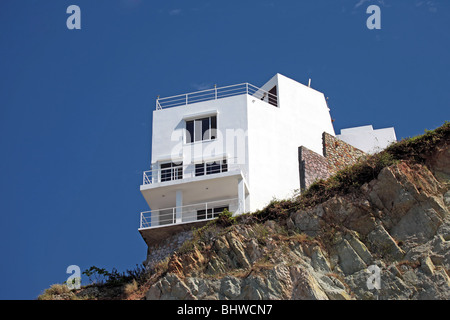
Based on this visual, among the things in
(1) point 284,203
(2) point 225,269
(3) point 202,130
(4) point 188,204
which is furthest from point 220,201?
(2) point 225,269

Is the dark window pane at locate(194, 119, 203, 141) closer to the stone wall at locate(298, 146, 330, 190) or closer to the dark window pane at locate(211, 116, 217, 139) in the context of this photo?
the dark window pane at locate(211, 116, 217, 139)

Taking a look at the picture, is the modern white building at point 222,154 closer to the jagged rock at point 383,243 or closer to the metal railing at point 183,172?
the metal railing at point 183,172

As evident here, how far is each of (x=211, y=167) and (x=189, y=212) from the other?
250 cm

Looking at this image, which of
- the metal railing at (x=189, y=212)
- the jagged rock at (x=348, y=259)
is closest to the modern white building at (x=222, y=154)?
the metal railing at (x=189, y=212)

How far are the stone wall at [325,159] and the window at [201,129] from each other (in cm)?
463

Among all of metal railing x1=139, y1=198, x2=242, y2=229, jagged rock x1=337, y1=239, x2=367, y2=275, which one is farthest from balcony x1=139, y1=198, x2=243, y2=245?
jagged rock x1=337, y1=239, x2=367, y2=275

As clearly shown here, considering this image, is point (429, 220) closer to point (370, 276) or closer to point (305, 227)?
point (370, 276)

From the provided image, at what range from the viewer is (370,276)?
24.0 meters

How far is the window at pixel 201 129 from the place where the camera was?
36.8 m

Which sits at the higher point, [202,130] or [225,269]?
[202,130]
